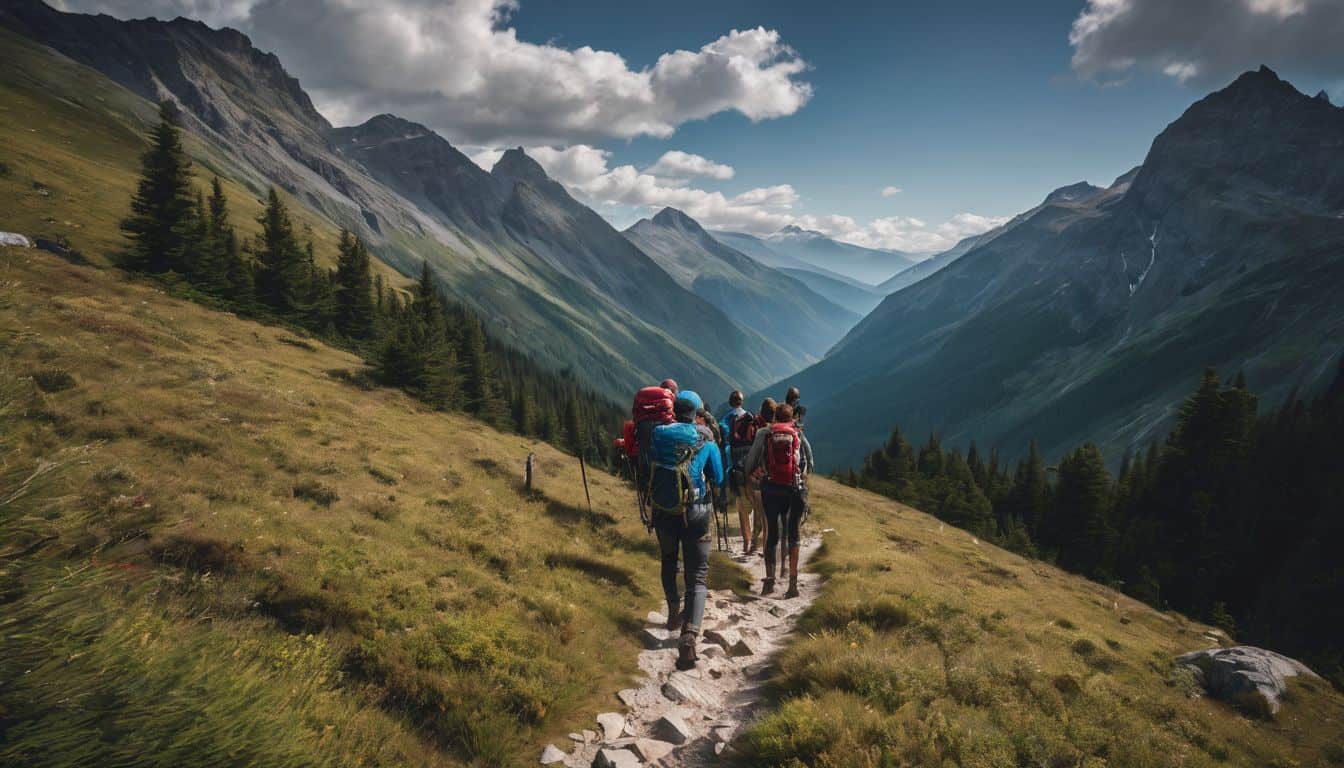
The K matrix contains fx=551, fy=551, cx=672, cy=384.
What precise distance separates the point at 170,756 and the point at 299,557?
7515mm

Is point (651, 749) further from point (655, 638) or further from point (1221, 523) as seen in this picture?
point (1221, 523)

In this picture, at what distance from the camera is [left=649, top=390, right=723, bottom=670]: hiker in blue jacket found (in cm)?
967

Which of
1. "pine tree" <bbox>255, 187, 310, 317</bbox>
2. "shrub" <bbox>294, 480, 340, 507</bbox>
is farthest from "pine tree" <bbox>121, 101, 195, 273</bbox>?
"shrub" <bbox>294, 480, 340, 507</bbox>

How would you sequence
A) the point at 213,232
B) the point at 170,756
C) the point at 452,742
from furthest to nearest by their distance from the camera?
the point at 213,232 < the point at 452,742 < the point at 170,756

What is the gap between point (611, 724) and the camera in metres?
7.55

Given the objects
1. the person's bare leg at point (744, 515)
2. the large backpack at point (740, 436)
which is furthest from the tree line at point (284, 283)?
the large backpack at point (740, 436)

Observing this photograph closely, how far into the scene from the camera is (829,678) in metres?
7.89

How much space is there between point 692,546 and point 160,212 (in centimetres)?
5046

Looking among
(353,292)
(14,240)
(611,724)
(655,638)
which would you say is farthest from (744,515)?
(353,292)

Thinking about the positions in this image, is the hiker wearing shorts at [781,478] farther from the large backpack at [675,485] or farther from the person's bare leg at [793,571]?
the large backpack at [675,485]

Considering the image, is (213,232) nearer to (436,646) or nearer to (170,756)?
(436,646)

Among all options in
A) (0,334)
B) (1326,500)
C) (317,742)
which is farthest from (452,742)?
(1326,500)

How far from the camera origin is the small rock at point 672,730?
7.33m

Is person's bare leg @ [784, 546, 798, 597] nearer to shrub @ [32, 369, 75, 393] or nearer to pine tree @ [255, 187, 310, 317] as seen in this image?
shrub @ [32, 369, 75, 393]
